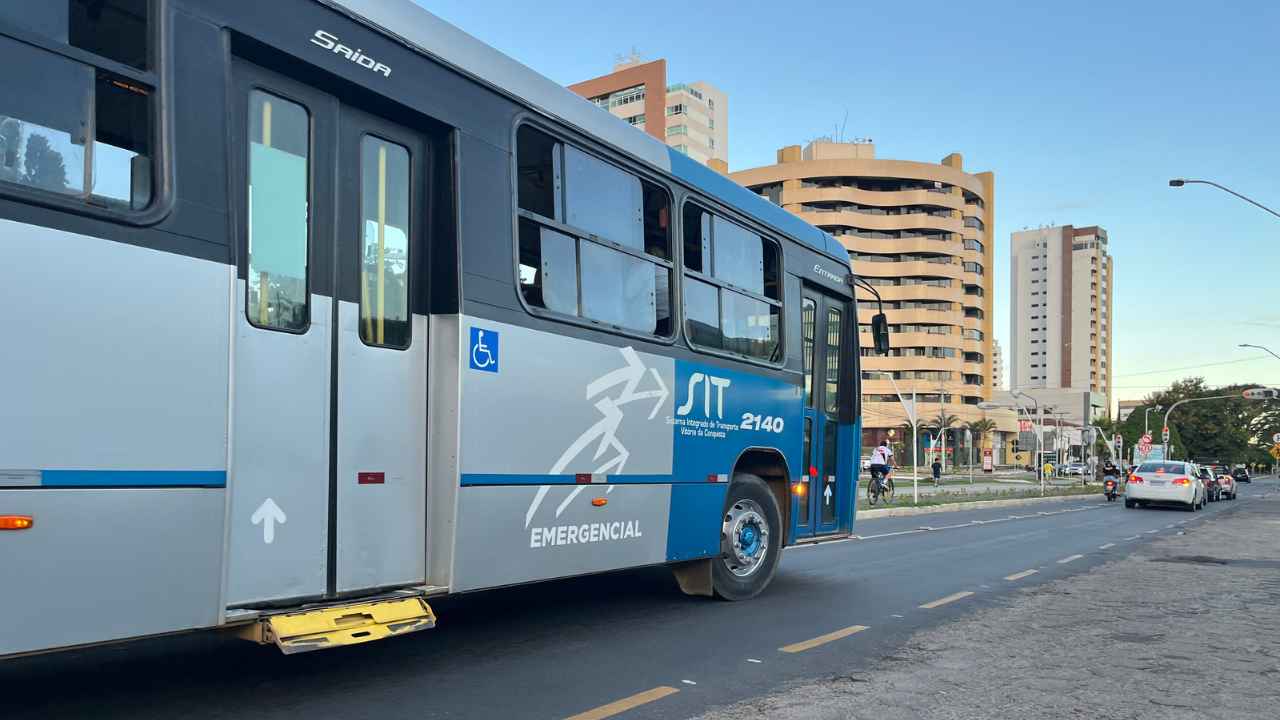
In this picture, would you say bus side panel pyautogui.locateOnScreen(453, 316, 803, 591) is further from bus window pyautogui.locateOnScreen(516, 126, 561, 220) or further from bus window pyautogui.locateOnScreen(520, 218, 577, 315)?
bus window pyautogui.locateOnScreen(516, 126, 561, 220)

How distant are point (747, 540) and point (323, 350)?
5234 mm

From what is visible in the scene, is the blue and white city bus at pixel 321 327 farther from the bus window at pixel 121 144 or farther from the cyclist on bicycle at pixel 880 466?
the cyclist on bicycle at pixel 880 466

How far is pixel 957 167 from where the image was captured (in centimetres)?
10762

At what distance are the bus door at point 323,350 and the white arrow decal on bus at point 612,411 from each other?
1281 millimetres

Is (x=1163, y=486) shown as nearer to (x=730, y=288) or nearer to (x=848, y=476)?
(x=848, y=476)

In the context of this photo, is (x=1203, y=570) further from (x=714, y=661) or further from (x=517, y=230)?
(x=517, y=230)

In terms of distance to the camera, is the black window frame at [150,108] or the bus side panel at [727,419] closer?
the black window frame at [150,108]

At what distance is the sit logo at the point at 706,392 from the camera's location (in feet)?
27.0

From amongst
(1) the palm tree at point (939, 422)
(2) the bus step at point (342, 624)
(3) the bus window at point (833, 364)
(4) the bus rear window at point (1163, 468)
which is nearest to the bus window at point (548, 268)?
(2) the bus step at point (342, 624)

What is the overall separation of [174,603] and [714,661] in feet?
11.4

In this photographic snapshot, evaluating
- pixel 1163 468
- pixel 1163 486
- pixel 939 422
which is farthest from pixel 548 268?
pixel 939 422

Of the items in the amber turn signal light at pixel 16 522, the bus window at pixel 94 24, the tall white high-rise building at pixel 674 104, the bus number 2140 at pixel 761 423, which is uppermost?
the tall white high-rise building at pixel 674 104

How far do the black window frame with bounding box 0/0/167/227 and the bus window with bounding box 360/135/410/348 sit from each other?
1237 millimetres

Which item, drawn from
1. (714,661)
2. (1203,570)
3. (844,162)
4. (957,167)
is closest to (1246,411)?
→ (957,167)
